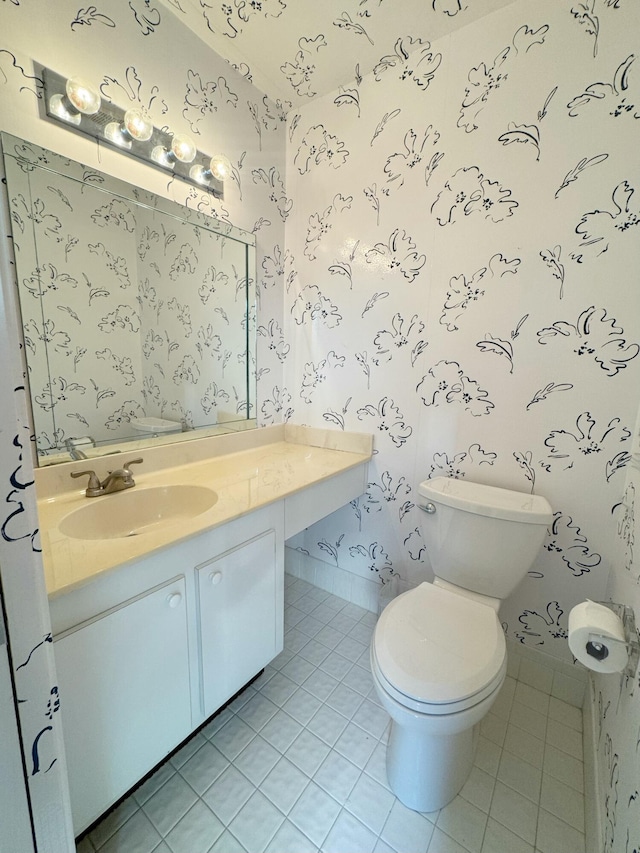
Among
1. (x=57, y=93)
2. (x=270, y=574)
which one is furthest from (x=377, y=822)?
(x=57, y=93)

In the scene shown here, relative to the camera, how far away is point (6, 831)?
47 centimetres

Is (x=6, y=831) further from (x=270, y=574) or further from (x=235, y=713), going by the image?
(x=235, y=713)

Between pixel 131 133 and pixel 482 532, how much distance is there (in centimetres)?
179

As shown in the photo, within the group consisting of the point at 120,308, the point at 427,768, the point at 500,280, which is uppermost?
the point at 500,280

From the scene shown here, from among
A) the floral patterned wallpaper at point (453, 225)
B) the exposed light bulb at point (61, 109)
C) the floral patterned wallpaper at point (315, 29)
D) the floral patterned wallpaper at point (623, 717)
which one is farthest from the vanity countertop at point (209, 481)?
the floral patterned wallpaper at point (315, 29)

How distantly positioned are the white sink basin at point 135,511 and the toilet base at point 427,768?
3.04 feet

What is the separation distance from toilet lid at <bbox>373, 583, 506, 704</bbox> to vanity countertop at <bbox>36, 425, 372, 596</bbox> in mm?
538

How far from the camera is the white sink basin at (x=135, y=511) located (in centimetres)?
103

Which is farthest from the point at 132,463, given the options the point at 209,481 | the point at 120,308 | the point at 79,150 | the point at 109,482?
the point at 79,150

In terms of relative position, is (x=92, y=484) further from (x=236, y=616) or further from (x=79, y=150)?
(x=79, y=150)

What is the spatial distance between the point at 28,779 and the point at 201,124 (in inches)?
75.0

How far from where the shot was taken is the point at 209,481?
1.28 metres

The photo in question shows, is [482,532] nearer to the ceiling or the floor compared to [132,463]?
nearer to the floor

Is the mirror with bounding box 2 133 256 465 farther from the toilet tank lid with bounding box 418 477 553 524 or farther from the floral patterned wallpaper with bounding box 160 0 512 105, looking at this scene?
the toilet tank lid with bounding box 418 477 553 524
